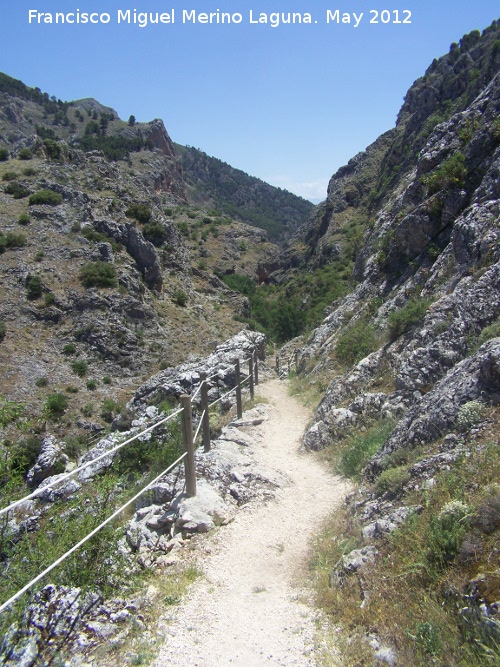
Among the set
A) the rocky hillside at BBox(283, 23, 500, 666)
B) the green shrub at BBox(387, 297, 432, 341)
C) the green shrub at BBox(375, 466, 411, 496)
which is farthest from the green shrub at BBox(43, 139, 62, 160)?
the green shrub at BBox(375, 466, 411, 496)

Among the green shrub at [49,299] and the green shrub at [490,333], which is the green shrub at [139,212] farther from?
the green shrub at [490,333]

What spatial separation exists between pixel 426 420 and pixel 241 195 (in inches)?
6034

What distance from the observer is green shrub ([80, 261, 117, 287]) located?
109ft

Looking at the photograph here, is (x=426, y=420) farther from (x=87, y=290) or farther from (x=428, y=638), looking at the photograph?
(x=87, y=290)

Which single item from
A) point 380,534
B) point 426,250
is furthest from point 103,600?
point 426,250

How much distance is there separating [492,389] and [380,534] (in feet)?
6.23

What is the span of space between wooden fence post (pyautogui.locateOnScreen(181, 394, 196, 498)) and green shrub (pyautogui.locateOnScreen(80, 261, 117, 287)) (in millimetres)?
29913

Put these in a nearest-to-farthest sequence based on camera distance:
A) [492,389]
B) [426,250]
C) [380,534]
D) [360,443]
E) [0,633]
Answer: [0,633] < [380,534] < [492,389] < [360,443] < [426,250]

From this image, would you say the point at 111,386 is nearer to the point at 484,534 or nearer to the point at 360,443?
the point at 360,443

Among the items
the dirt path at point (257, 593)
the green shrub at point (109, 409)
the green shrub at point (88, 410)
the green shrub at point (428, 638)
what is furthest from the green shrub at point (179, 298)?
the green shrub at point (428, 638)

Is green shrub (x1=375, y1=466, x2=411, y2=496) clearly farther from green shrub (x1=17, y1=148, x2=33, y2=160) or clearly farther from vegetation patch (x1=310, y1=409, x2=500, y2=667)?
green shrub (x1=17, y1=148, x2=33, y2=160)

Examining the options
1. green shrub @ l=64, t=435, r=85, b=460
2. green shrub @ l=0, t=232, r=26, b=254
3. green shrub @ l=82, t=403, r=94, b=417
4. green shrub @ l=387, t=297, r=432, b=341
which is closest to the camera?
green shrub @ l=387, t=297, r=432, b=341

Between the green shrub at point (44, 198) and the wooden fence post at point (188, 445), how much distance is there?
3697 centimetres

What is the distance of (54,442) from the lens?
21109 mm
